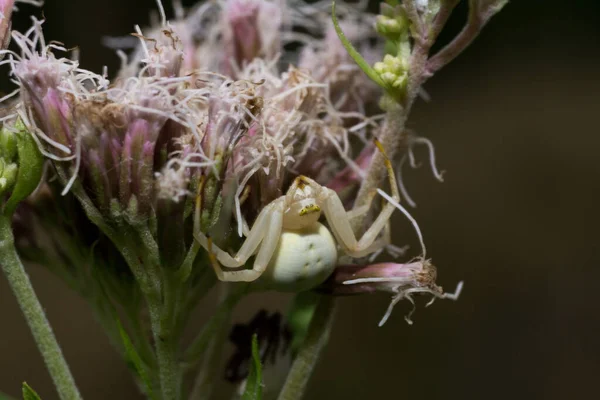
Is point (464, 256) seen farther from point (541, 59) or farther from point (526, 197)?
point (541, 59)

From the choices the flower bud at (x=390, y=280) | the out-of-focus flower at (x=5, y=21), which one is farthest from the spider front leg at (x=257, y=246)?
the out-of-focus flower at (x=5, y=21)

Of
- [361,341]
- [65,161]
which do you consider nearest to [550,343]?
[361,341]

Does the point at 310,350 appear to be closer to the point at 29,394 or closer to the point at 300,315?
the point at 300,315

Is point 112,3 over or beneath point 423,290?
beneath

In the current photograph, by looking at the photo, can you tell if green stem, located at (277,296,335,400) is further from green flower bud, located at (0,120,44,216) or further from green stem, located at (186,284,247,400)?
green flower bud, located at (0,120,44,216)

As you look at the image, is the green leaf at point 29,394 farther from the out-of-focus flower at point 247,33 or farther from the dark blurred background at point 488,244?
the dark blurred background at point 488,244

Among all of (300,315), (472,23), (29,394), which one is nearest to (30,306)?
(29,394)
